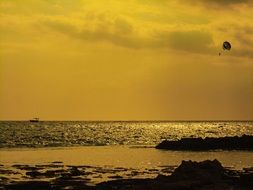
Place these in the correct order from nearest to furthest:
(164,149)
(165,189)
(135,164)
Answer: (165,189) → (135,164) → (164,149)

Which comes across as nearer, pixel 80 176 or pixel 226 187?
pixel 226 187

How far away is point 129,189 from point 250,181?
38.1 ft

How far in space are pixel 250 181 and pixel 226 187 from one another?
315 inches

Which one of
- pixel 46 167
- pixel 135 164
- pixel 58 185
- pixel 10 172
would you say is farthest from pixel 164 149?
pixel 58 185

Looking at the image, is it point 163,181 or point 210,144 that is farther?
point 210,144

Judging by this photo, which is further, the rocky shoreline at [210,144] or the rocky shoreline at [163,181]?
the rocky shoreline at [210,144]

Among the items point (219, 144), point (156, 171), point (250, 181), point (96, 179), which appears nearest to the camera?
point (250, 181)

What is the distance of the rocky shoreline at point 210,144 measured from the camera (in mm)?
107562

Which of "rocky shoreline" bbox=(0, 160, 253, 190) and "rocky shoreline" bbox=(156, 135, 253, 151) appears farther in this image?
"rocky shoreline" bbox=(156, 135, 253, 151)

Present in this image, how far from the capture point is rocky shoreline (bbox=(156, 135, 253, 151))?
107562 millimetres

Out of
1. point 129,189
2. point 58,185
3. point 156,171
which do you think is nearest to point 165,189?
point 129,189

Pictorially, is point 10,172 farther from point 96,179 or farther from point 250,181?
point 250,181

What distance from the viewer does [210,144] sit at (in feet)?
366

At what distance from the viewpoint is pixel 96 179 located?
47.1 metres
